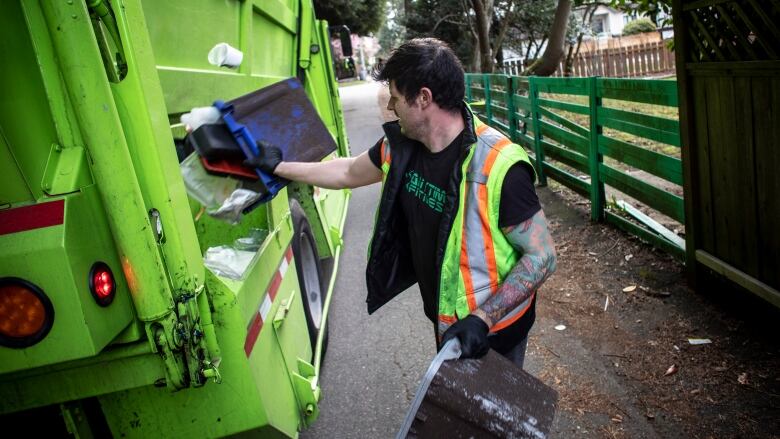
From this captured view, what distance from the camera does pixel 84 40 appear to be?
65.0 inches

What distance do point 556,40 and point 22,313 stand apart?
12.2 m

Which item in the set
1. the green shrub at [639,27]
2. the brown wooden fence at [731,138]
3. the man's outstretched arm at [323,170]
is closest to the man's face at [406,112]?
the man's outstretched arm at [323,170]

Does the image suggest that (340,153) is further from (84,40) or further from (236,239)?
(84,40)

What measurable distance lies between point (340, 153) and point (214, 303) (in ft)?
16.2

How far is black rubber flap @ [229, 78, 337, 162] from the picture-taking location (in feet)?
7.86

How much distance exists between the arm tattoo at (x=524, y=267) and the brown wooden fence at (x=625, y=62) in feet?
63.0

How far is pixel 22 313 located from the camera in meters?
1.64

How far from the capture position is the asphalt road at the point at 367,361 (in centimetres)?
328

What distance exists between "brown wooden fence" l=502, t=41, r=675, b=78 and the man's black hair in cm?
1906

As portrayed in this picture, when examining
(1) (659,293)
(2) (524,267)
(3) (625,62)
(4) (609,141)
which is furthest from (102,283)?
(3) (625,62)

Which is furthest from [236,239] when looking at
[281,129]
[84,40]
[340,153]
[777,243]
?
[340,153]

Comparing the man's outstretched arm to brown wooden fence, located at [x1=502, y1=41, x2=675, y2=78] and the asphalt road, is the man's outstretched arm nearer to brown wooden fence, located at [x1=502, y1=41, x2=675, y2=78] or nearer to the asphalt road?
the asphalt road

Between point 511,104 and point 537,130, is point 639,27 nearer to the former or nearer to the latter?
point 511,104

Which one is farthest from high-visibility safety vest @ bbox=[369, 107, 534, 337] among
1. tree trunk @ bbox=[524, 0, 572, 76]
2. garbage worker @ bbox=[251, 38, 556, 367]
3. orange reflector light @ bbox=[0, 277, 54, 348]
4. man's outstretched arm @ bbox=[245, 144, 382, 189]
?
tree trunk @ bbox=[524, 0, 572, 76]
